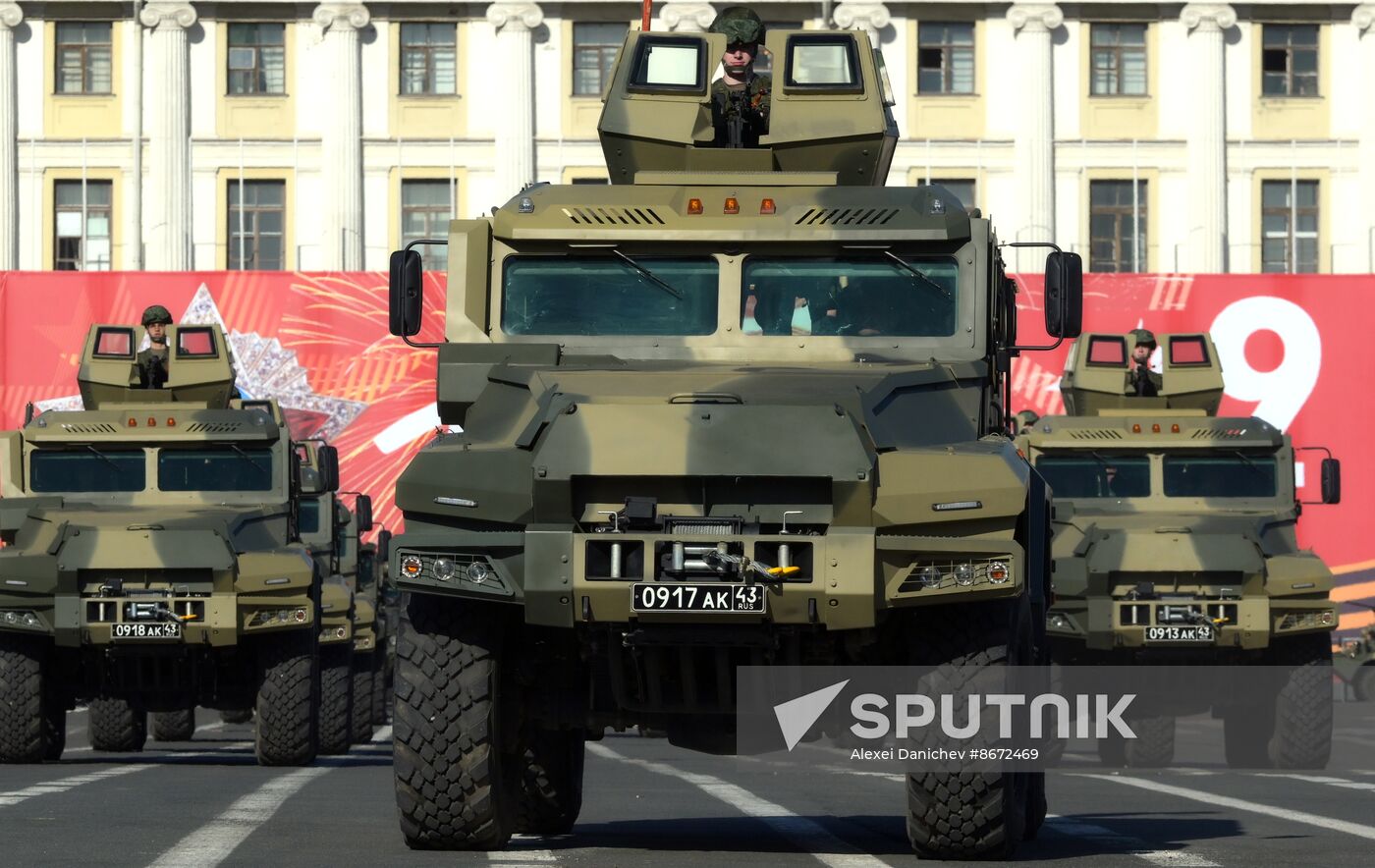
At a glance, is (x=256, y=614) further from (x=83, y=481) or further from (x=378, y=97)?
(x=378, y=97)

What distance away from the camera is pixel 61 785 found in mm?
18031

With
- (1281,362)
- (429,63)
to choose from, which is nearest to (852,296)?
(1281,362)

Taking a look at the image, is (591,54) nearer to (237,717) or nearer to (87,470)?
(237,717)

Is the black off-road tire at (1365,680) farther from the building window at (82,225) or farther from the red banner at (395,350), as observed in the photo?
the building window at (82,225)

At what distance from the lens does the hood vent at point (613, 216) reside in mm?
13305

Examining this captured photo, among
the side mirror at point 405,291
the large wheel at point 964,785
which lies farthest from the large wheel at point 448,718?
the side mirror at point 405,291

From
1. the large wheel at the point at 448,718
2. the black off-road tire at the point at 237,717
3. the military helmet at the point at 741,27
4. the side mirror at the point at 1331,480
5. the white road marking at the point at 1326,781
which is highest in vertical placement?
the military helmet at the point at 741,27

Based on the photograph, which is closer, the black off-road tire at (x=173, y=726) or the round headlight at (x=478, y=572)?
the round headlight at (x=478, y=572)

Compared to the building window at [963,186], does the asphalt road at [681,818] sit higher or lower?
lower

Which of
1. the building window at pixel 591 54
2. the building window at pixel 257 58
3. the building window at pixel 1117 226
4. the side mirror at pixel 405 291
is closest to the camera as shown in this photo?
→ the side mirror at pixel 405 291

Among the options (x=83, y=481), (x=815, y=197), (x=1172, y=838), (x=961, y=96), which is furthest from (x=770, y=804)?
(x=961, y=96)

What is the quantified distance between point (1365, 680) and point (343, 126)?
26.8 metres

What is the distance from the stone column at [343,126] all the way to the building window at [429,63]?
88cm

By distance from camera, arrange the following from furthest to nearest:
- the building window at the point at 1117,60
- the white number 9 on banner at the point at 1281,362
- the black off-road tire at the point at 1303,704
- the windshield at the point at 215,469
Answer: the building window at the point at 1117,60, the white number 9 on banner at the point at 1281,362, the black off-road tire at the point at 1303,704, the windshield at the point at 215,469
